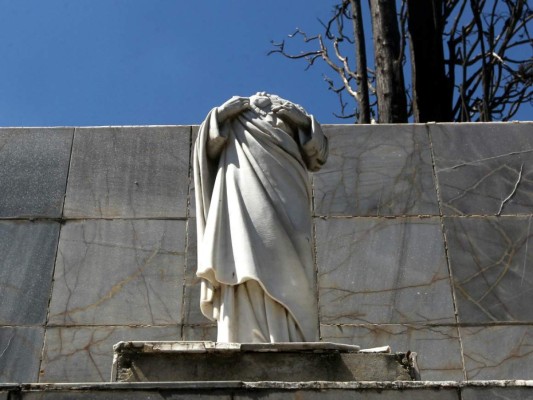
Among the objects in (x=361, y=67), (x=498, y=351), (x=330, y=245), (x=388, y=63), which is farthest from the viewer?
(x=361, y=67)

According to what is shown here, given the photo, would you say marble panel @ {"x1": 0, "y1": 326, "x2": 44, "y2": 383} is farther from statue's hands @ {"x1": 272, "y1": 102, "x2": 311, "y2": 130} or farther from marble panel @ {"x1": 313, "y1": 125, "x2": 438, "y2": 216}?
statue's hands @ {"x1": 272, "y1": 102, "x2": 311, "y2": 130}

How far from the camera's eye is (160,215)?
31.7ft

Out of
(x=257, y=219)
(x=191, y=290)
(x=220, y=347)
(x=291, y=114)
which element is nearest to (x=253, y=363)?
(x=220, y=347)

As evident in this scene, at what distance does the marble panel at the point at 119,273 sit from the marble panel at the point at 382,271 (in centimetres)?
125

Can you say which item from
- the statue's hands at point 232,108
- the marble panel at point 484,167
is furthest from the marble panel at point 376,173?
the statue's hands at point 232,108

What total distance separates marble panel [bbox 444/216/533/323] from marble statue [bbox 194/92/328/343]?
7.91ft

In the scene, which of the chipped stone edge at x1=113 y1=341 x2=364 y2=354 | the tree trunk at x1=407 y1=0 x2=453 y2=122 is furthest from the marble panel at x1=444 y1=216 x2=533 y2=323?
the chipped stone edge at x1=113 y1=341 x2=364 y2=354

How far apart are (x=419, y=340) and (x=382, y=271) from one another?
0.69m

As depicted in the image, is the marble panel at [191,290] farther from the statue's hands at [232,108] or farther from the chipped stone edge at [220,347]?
the chipped stone edge at [220,347]

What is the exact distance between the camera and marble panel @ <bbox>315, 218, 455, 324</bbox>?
9211mm

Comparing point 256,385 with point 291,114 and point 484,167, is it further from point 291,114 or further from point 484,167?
point 484,167

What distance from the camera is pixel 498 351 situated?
9.04 meters

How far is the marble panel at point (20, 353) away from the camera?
8961 mm

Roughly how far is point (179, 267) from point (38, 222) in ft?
4.33
